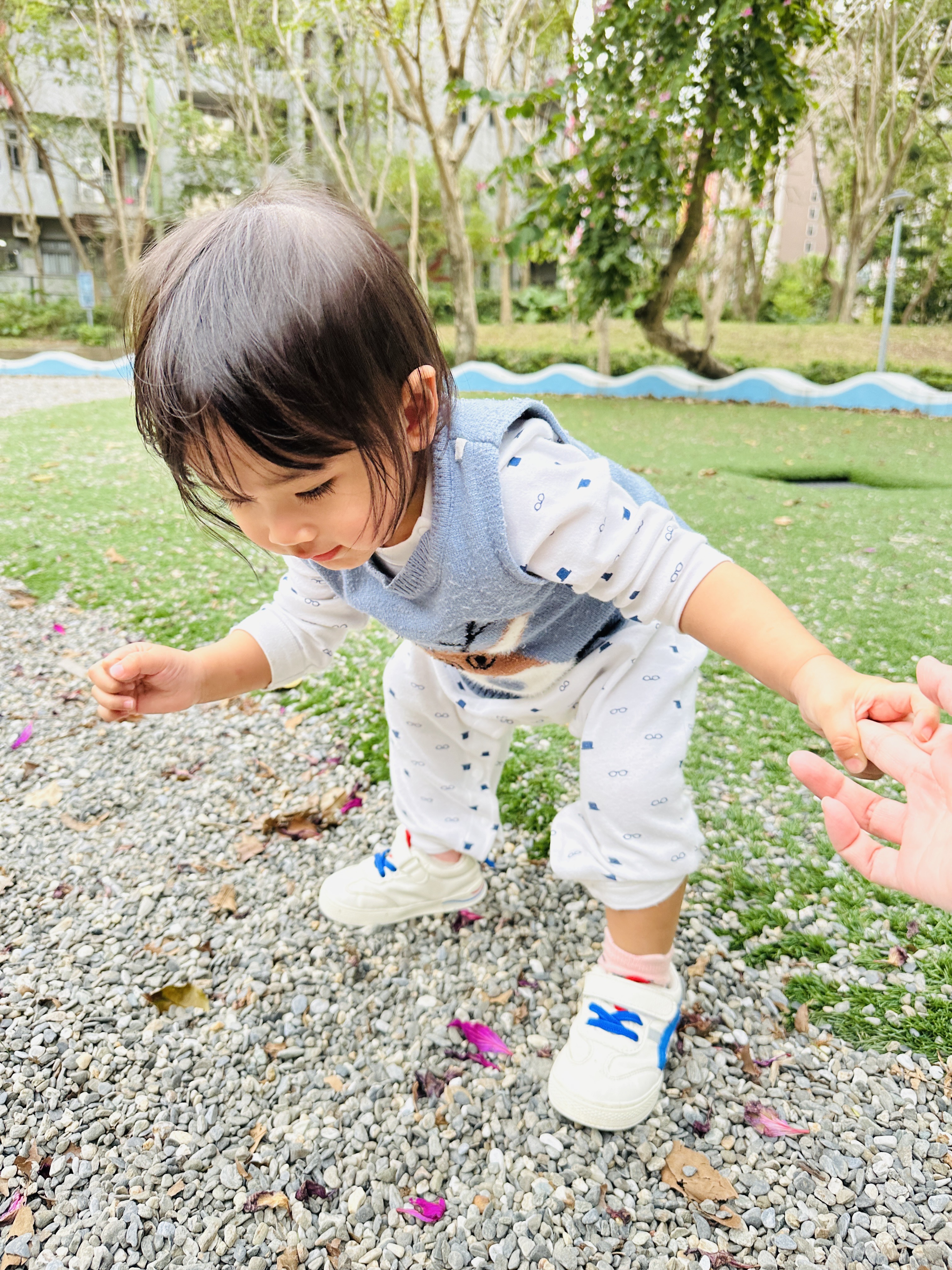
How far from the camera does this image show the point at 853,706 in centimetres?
95

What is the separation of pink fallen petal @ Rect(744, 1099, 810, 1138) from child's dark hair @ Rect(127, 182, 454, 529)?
114cm

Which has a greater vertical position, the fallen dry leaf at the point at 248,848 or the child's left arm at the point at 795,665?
the child's left arm at the point at 795,665

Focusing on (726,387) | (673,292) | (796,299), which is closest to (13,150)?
(673,292)

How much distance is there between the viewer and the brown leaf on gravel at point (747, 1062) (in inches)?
58.1

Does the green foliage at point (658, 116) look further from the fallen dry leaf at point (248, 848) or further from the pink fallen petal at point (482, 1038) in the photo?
the pink fallen petal at point (482, 1038)

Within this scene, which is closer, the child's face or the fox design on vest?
the child's face

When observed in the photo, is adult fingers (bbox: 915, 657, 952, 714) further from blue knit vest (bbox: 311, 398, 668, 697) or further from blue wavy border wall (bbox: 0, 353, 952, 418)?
blue wavy border wall (bbox: 0, 353, 952, 418)

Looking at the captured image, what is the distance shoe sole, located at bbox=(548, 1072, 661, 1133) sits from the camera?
1363 millimetres

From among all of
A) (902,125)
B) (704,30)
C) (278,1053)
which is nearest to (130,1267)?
(278,1053)

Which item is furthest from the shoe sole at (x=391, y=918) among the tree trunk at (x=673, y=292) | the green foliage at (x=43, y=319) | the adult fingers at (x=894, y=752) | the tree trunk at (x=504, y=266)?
the green foliage at (x=43, y=319)

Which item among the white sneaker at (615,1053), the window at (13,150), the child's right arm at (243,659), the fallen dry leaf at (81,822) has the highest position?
the window at (13,150)

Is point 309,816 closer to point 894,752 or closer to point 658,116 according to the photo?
point 894,752

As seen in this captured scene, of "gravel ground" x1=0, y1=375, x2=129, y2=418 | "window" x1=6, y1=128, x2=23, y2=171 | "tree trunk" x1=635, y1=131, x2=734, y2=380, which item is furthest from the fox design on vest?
"window" x1=6, y1=128, x2=23, y2=171

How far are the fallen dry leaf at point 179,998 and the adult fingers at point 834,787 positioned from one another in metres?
1.26
